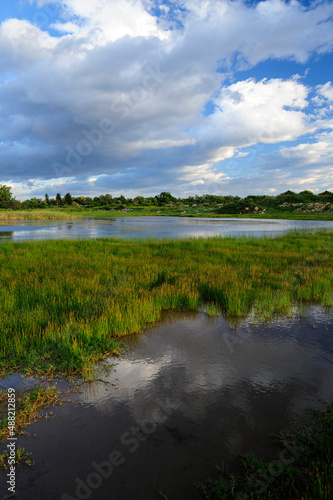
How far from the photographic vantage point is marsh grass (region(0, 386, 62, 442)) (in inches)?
177

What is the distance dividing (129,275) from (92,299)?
3871 millimetres

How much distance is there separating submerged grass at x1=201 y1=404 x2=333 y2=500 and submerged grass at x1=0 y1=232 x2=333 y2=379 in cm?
342

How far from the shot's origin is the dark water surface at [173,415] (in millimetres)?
3717

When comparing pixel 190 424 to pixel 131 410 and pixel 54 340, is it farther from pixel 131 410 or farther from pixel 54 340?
pixel 54 340

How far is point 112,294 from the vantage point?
10469mm

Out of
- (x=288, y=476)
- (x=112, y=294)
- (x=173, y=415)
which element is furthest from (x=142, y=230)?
(x=288, y=476)

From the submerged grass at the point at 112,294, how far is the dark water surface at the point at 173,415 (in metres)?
0.88

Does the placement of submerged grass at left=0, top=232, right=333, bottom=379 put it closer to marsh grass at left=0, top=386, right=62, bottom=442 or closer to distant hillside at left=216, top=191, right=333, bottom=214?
marsh grass at left=0, top=386, right=62, bottom=442

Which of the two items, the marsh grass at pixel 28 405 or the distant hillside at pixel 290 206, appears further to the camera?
the distant hillside at pixel 290 206

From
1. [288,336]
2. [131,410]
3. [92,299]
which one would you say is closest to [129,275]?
[92,299]

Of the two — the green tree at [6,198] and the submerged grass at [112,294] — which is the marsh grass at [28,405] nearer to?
the submerged grass at [112,294]

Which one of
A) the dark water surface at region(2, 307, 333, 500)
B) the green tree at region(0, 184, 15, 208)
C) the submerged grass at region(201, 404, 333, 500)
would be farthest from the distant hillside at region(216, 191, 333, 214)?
the submerged grass at region(201, 404, 333, 500)

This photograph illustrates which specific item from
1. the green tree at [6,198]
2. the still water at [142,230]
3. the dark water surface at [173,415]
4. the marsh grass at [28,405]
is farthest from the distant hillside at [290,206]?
the marsh grass at [28,405]

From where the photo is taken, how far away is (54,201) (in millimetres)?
179625
